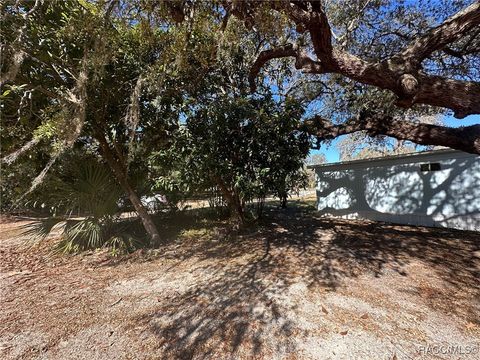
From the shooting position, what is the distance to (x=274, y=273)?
4.16 m

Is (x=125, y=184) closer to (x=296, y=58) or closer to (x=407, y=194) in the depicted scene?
(x=296, y=58)

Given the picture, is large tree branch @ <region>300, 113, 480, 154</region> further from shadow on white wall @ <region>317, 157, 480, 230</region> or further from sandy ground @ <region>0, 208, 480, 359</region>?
shadow on white wall @ <region>317, 157, 480, 230</region>

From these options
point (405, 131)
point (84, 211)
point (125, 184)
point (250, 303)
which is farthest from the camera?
point (125, 184)

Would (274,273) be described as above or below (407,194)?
below

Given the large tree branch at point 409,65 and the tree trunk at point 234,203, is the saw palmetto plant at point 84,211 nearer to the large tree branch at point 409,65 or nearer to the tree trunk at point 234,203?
the tree trunk at point 234,203

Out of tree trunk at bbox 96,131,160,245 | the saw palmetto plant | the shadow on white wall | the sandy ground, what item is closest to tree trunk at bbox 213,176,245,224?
the sandy ground

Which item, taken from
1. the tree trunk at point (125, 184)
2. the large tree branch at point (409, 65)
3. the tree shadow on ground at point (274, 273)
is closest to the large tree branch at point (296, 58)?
the large tree branch at point (409, 65)

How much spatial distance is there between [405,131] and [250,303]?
462cm

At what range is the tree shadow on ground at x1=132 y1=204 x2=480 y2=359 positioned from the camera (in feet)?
8.60

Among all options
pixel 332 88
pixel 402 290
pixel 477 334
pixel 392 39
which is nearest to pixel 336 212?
pixel 332 88

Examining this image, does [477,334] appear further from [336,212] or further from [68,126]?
[336,212]

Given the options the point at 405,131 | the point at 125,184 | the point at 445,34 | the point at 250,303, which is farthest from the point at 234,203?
the point at 445,34

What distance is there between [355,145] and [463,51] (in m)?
11.5

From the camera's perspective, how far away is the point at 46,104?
5.20m
